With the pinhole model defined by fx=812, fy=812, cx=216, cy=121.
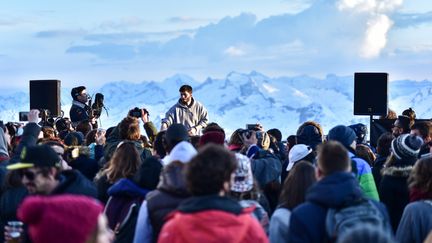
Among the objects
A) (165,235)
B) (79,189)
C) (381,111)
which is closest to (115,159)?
(79,189)

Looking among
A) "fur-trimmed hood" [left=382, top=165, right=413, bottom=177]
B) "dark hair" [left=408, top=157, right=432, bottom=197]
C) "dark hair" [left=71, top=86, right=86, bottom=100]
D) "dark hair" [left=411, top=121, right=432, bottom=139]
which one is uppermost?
"dark hair" [left=71, top=86, right=86, bottom=100]

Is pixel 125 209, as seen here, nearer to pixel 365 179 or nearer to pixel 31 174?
pixel 31 174

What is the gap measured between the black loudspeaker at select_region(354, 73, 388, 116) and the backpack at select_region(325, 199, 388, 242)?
9394 millimetres

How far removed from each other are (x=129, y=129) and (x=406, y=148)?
2.72 meters

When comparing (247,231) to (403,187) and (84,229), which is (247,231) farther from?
(403,187)

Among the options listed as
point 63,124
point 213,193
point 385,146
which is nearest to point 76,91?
point 63,124

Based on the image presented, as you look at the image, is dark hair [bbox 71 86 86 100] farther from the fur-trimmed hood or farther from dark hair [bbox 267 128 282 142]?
the fur-trimmed hood

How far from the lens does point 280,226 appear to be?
194 inches

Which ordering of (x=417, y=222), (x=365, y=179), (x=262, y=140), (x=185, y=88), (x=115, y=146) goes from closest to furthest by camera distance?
(x=417, y=222) < (x=365, y=179) < (x=115, y=146) < (x=262, y=140) < (x=185, y=88)

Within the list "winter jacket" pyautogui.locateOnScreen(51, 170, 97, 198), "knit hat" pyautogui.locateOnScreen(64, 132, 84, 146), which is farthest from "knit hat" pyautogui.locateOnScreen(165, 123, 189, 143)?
"knit hat" pyautogui.locateOnScreen(64, 132, 84, 146)

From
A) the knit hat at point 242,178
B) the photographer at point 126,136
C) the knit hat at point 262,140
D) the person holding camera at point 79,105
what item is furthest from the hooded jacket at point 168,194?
the person holding camera at point 79,105

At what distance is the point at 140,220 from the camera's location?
5.14 m

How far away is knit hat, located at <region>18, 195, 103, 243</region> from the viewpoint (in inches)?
123

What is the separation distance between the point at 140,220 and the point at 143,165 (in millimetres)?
663
